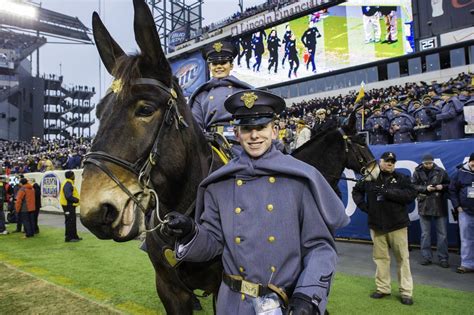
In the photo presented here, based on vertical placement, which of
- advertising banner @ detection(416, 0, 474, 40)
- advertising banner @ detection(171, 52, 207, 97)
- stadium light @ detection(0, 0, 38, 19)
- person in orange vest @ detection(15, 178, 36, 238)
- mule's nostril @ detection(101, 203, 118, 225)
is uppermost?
stadium light @ detection(0, 0, 38, 19)

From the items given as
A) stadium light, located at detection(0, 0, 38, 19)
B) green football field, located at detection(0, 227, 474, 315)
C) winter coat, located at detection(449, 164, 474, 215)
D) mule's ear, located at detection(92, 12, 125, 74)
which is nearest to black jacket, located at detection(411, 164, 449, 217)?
winter coat, located at detection(449, 164, 474, 215)

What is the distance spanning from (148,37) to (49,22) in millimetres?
67816

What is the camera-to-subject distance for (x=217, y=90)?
3.46m

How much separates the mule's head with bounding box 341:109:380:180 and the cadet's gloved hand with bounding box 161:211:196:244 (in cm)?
435

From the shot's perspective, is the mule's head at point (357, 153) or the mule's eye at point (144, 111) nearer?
the mule's eye at point (144, 111)

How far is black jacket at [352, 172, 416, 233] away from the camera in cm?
548

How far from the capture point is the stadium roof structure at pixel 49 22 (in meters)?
54.0

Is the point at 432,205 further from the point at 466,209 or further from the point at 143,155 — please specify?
the point at 143,155

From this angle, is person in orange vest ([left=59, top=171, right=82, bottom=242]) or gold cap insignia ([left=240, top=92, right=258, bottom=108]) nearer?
gold cap insignia ([left=240, top=92, right=258, bottom=108])

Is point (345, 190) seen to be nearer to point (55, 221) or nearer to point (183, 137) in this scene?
point (183, 137)

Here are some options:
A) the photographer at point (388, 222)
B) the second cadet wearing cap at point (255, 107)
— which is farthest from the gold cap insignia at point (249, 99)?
the photographer at point (388, 222)

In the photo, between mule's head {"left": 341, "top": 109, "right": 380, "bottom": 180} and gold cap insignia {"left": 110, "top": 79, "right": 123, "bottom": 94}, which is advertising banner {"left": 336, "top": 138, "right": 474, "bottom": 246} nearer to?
mule's head {"left": 341, "top": 109, "right": 380, "bottom": 180}

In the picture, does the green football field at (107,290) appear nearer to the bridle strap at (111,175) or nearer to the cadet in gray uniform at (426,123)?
the bridle strap at (111,175)

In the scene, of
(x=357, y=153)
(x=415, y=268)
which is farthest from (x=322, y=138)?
(x=415, y=268)
